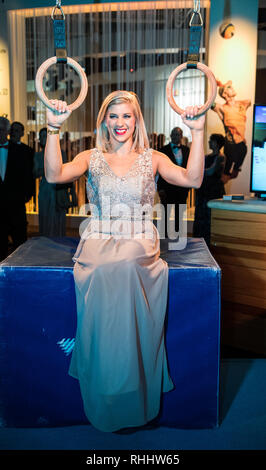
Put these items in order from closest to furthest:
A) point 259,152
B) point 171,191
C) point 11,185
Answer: point 259,152
point 11,185
point 171,191

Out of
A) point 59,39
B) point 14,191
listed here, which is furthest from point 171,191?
point 59,39

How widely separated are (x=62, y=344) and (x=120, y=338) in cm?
33

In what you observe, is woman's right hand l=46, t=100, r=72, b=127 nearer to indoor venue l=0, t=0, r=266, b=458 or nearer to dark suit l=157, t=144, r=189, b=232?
indoor venue l=0, t=0, r=266, b=458

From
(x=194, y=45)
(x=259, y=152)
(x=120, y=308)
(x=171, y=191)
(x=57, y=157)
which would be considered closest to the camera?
(x=120, y=308)

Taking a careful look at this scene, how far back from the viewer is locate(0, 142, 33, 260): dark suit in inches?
183

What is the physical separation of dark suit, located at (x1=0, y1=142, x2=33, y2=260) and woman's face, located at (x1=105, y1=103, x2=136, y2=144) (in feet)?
7.67

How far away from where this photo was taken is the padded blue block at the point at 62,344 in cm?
219

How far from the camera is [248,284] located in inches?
129

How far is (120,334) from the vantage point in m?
2.06

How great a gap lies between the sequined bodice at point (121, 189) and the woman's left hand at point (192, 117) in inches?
14.9

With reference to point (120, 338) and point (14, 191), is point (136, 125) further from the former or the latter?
point (14, 191)

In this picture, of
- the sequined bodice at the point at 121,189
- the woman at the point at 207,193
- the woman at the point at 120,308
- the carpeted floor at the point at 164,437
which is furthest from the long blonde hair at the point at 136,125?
the woman at the point at 207,193

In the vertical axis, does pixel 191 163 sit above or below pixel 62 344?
above
